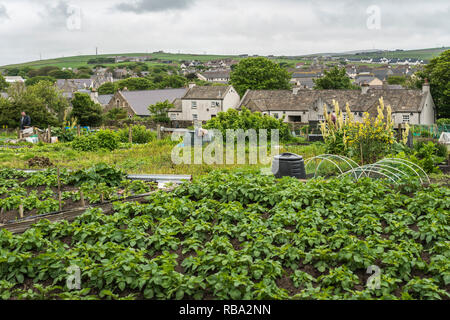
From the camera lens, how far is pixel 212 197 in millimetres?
8031

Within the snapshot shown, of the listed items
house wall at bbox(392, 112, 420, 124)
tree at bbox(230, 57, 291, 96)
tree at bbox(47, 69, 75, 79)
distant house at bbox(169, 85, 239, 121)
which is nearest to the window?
distant house at bbox(169, 85, 239, 121)

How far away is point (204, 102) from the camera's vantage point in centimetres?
4975

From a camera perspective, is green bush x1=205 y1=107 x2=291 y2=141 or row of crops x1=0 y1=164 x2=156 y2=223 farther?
green bush x1=205 y1=107 x2=291 y2=141

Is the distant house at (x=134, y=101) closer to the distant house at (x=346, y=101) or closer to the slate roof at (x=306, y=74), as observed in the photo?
the distant house at (x=346, y=101)

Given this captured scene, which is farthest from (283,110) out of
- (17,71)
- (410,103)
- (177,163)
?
(17,71)

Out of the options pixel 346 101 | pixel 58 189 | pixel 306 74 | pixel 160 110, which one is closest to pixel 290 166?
pixel 58 189

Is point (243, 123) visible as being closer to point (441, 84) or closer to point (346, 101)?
point (346, 101)

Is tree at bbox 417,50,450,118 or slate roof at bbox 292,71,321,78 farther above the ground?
slate roof at bbox 292,71,321,78

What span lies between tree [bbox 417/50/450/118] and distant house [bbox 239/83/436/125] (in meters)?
1.16

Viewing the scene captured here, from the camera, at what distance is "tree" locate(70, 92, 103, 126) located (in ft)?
127

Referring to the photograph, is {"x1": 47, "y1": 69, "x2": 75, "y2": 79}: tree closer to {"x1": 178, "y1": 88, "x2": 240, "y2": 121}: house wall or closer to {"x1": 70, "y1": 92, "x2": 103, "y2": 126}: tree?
{"x1": 178, "y1": 88, "x2": 240, "y2": 121}: house wall
